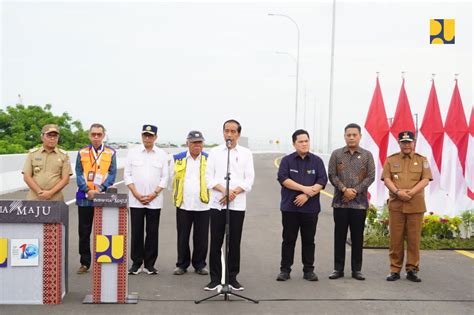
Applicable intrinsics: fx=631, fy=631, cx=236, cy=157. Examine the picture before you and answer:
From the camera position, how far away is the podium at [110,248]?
7.34 m

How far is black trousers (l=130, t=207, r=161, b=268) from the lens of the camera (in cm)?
892

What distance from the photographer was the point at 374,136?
1295 centimetres

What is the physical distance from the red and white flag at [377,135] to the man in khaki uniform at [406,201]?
A: 153 inches

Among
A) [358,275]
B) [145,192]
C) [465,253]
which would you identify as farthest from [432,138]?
[145,192]

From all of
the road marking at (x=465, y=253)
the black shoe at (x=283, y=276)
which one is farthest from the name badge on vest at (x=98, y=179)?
the road marking at (x=465, y=253)

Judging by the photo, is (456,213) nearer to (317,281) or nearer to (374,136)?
(374,136)

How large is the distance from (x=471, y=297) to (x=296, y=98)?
2024 inches

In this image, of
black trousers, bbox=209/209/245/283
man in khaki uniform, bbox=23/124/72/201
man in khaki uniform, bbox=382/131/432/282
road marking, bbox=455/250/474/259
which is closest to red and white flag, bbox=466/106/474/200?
road marking, bbox=455/250/474/259

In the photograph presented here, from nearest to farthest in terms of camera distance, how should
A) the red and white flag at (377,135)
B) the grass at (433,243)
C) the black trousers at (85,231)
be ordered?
the black trousers at (85,231) → the grass at (433,243) → the red and white flag at (377,135)

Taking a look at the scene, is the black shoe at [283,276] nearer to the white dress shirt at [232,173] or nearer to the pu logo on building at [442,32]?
the white dress shirt at [232,173]

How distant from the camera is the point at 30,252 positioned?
23.8 ft

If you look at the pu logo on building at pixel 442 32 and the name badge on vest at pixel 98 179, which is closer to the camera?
the name badge on vest at pixel 98 179

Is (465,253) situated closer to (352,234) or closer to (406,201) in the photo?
(406,201)

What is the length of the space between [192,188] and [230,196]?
1078 millimetres
